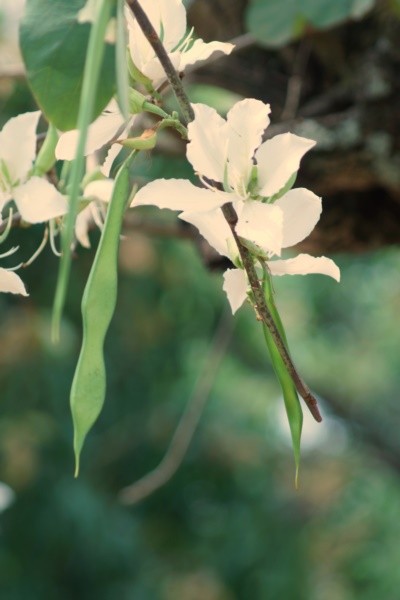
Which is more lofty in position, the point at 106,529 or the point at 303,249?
the point at 303,249

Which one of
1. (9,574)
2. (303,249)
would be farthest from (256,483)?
(303,249)

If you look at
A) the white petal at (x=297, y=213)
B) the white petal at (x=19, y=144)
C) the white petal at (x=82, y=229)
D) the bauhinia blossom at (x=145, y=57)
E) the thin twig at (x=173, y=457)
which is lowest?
the thin twig at (x=173, y=457)

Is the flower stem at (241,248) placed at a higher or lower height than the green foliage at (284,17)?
higher

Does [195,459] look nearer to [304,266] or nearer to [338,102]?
[338,102]

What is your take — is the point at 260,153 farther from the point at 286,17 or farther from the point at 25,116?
the point at 286,17

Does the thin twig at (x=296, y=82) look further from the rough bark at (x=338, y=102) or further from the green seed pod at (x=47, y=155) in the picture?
the green seed pod at (x=47, y=155)

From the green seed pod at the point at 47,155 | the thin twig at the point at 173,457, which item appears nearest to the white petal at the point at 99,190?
the green seed pod at the point at 47,155

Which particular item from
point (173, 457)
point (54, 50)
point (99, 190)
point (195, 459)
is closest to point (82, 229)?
point (99, 190)
